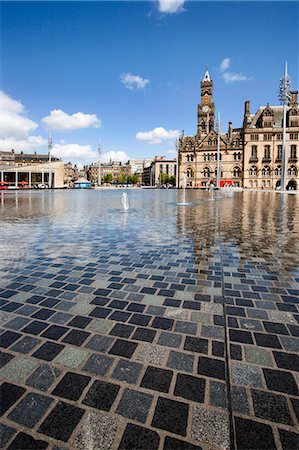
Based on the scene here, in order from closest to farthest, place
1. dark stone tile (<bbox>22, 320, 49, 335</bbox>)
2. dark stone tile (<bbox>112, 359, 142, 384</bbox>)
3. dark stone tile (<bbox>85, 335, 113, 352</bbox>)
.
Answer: dark stone tile (<bbox>112, 359, 142, 384</bbox>), dark stone tile (<bbox>85, 335, 113, 352</bbox>), dark stone tile (<bbox>22, 320, 49, 335</bbox>)

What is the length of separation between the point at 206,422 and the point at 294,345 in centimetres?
143

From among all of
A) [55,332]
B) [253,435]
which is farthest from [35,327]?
[253,435]

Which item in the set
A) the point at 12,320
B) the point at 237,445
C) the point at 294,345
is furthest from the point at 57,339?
the point at 294,345

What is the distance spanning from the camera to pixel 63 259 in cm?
611

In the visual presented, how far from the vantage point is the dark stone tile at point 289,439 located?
1.80 m

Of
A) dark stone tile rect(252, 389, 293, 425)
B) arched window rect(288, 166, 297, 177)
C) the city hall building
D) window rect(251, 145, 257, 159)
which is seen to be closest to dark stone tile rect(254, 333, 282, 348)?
dark stone tile rect(252, 389, 293, 425)

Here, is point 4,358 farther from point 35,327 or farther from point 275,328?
point 275,328

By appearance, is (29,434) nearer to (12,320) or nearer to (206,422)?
(206,422)

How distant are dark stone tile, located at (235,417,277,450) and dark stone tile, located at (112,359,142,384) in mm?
849

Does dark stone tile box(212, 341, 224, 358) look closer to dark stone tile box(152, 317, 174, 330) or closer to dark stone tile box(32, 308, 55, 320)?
dark stone tile box(152, 317, 174, 330)

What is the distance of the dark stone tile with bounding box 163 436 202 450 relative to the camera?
1783 millimetres

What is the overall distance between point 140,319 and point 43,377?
1.26 metres

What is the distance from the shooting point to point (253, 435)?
Result: 1.87 meters

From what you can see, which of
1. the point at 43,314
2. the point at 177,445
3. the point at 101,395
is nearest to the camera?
the point at 177,445
